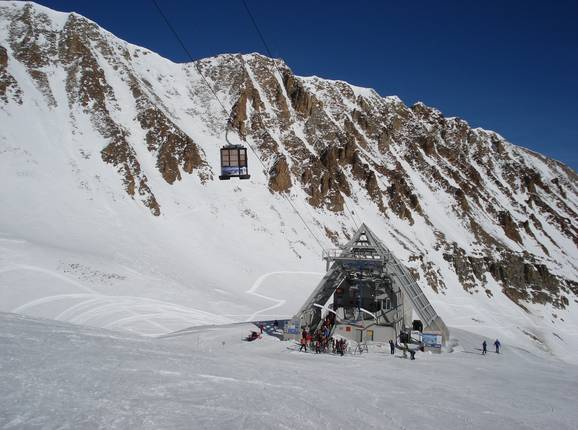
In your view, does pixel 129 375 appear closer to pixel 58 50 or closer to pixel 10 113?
pixel 10 113

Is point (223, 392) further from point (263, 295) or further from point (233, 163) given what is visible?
point (263, 295)

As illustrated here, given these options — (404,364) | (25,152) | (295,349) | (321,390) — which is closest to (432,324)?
(404,364)

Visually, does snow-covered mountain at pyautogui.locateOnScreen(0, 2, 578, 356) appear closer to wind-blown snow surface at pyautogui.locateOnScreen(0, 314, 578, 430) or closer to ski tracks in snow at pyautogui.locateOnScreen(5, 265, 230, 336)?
ski tracks in snow at pyautogui.locateOnScreen(5, 265, 230, 336)

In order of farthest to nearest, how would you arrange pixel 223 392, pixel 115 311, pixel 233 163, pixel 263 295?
1. pixel 263 295
2. pixel 233 163
3. pixel 115 311
4. pixel 223 392

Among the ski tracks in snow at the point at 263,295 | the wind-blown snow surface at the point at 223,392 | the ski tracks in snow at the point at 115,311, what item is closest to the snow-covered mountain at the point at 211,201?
the ski tracks in snow at the point at 115,311

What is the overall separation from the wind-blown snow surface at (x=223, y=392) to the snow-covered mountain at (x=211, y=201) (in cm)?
1435

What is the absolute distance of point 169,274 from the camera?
37.1 metres

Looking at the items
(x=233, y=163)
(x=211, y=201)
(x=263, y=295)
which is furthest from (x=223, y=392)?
(x=211, y=201)

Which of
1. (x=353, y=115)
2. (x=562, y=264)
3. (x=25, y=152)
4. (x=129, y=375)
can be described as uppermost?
(x=353, y=115)

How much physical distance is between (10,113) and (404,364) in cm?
5235

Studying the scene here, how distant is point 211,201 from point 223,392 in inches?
1883

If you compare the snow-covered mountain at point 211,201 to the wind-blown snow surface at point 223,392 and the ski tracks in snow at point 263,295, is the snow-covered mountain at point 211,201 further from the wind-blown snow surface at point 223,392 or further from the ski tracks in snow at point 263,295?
the wind-blown snow surface at point 223,392

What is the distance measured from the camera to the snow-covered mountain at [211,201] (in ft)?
108

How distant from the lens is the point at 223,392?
30.1ft
